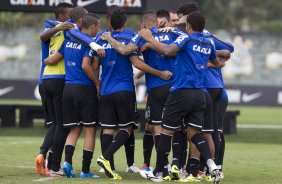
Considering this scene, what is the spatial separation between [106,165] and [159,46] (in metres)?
1.71

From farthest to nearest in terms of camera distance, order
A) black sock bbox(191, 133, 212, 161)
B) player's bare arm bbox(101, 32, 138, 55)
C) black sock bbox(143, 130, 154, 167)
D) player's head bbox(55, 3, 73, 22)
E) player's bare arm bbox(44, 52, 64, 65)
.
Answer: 1. black sock bbox(143, 130, 154, 167)
2. player's head bbox(55, 3, 73, 22)
3. player's bare arm bbox(44, 52, 64, 65)
4. player's bare arm bbox(101, 32, 138, 55)
5. black sock bbox(191, 133, 212, 161)

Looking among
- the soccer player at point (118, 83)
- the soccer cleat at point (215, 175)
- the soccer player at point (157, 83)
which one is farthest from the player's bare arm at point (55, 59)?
→ the soccer cleat at point (215, 175)

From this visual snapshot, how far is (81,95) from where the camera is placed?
12.5 meters

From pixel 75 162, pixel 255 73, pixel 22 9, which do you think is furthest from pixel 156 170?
pixel 255 73

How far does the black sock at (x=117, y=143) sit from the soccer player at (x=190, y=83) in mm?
632

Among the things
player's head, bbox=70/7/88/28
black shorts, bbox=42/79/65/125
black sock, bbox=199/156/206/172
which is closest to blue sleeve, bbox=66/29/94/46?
player's head, bbox=70/7/88/28

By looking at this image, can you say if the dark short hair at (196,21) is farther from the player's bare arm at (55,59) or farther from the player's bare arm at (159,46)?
the player's bare arm at (55,59)

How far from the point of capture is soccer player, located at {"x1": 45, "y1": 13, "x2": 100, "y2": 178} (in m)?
12.5

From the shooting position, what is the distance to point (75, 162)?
1495cm

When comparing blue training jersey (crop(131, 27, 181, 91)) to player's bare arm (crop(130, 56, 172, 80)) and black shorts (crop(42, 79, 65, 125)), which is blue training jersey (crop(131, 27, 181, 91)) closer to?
player's bare arm (crop(130, 56, 172, 80))

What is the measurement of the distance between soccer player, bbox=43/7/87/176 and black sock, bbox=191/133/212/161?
1965 millimetres

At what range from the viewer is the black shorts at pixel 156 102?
41.2 feet

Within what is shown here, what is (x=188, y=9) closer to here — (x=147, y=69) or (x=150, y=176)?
(x=147, y=69)

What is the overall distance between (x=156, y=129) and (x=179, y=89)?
1.00m
